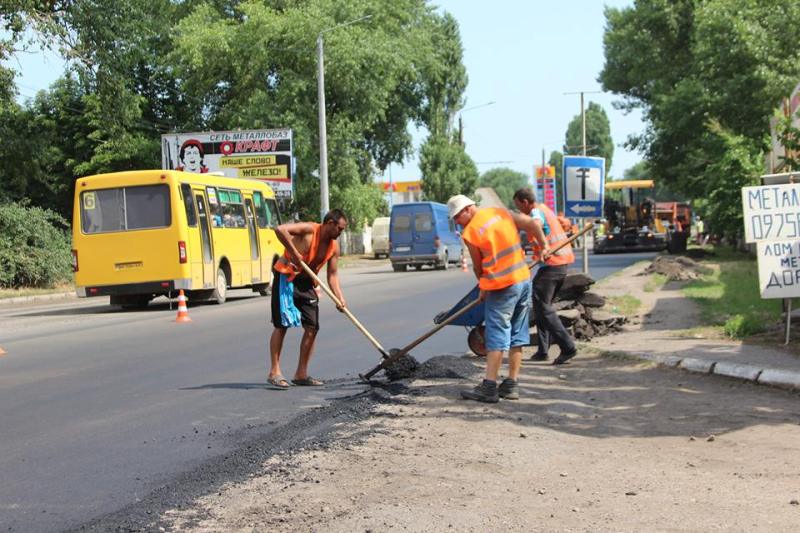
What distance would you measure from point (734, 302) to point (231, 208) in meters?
11.9

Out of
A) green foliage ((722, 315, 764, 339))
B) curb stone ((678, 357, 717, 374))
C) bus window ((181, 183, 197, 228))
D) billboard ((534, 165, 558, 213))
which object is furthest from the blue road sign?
billboard ((534, 165, 558, 213))

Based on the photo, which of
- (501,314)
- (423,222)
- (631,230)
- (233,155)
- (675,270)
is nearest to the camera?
(501,314)

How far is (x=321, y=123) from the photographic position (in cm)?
3891

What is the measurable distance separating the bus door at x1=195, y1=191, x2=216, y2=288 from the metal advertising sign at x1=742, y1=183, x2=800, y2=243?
43.4 feet

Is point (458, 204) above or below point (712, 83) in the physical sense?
below

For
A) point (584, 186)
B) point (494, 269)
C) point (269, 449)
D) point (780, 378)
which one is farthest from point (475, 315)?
point (584, 186)

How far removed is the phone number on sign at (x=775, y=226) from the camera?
1151 centimetres

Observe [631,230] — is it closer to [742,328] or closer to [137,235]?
[137,235]

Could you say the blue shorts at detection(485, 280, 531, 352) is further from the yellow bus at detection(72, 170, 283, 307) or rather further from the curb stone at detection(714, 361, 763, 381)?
the yellow bus at detection(72, 170, 283, 307)

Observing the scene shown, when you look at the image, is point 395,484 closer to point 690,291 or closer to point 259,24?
point 690,291

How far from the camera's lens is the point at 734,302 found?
17062 millimetres

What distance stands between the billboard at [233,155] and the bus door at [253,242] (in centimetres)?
1776

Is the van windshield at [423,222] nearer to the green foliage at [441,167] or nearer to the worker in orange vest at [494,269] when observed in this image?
the green foliage at [441,167]

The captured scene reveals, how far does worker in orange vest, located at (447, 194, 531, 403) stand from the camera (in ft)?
27.6
